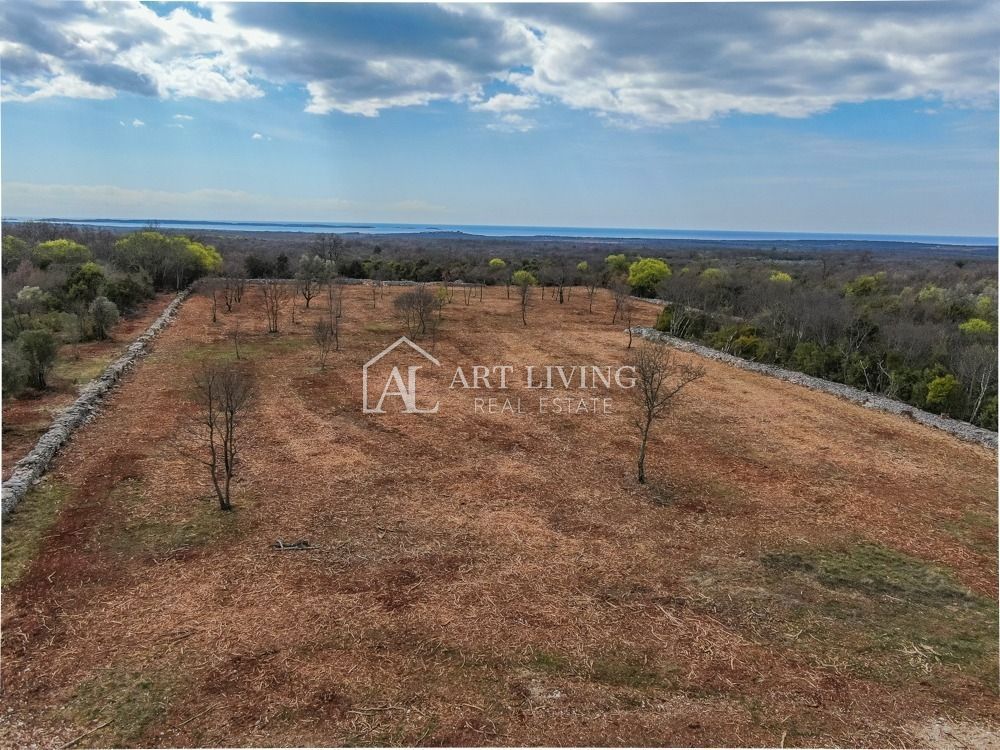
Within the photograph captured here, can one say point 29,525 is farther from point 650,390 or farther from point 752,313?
point 752,313

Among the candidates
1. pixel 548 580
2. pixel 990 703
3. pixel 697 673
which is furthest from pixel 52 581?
pixel 990 703

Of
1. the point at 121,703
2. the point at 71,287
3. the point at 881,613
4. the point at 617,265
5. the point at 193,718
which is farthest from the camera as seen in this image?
the point at 617,265

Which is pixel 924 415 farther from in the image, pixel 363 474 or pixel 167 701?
pixel 167 701

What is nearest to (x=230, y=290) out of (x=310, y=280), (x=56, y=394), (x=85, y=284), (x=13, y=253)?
(x=310, y=280)

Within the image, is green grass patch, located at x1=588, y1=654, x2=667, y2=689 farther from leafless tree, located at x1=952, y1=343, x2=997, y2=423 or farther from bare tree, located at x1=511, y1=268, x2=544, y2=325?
bare tree, located at x1=511, y1=268, x2=544, y2=325

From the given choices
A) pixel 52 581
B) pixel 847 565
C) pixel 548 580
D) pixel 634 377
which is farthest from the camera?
pixel 634 377

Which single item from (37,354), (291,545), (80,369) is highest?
(37,354)

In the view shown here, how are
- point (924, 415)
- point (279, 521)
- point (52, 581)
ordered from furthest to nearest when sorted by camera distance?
1. point (924, 415)
2. point (279, 521)
3. point (52, 581)
